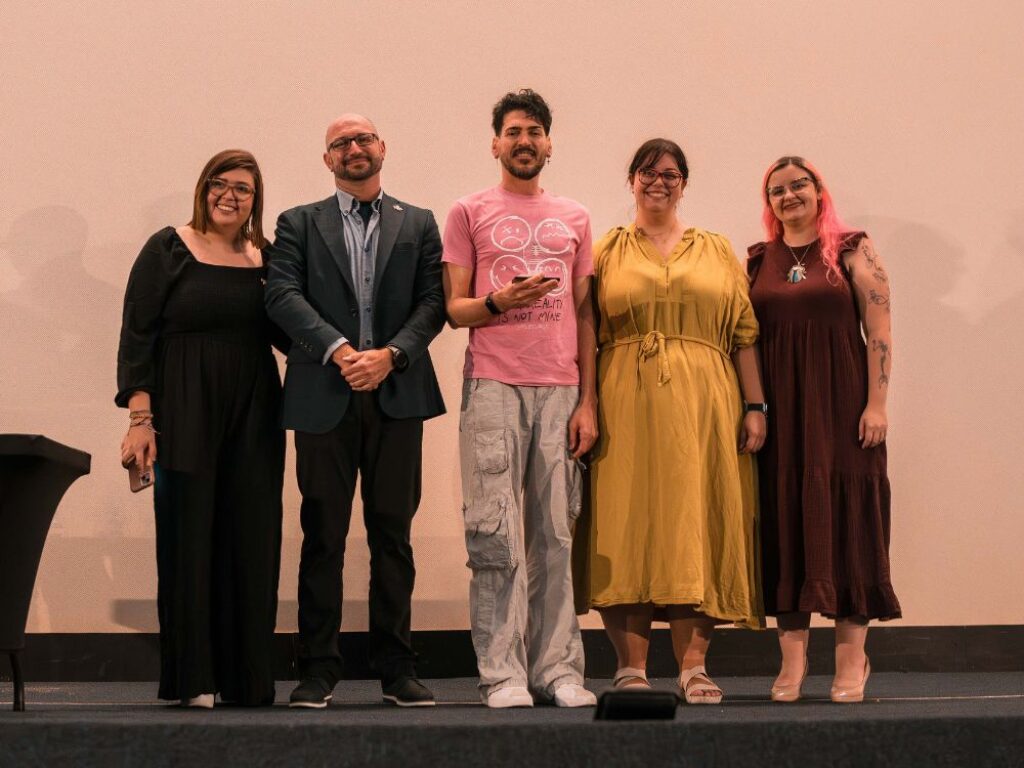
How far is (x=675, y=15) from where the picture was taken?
433 centimetres

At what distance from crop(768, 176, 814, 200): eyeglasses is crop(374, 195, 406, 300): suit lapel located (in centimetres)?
101

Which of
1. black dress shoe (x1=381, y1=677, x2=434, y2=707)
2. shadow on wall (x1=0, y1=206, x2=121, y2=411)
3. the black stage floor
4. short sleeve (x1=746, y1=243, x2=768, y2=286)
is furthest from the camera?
shadow on wall (x1=0, y1=206, x2=121, y2=411)

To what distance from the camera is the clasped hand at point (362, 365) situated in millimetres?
2893

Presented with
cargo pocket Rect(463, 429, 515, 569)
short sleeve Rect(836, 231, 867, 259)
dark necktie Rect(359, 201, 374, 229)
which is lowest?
cargo pocket Rect(463, 429, 515, 569)

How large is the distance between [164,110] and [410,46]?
89cm

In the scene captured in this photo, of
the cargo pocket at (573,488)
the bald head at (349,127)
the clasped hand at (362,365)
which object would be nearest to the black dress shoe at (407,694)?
the cargo pocket at (573,488)

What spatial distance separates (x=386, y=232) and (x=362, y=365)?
1.32 ft

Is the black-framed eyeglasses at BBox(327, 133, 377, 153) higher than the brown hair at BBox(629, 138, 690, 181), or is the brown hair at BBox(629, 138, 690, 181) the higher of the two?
the black-framed eyeglasses at BBox(327, 133, 377, 153)

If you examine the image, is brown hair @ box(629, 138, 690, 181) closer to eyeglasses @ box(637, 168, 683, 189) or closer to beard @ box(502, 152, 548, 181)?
eyeglasses @ box(637, 168, 683, 189)

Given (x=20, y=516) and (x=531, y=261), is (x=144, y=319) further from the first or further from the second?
(x=531, y=261)

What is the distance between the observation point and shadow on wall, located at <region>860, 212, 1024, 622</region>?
4270 mm

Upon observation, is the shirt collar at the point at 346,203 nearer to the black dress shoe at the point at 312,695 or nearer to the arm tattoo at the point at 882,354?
the black dress shoe at the point at 312,695

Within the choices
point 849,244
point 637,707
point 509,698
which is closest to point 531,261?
point 849,244

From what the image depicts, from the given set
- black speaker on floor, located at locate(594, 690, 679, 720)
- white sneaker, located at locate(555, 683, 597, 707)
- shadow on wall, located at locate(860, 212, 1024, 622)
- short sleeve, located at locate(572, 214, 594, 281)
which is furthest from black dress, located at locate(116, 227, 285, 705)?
shadow on wall, located at locate(860, 212, 1024, 622)
